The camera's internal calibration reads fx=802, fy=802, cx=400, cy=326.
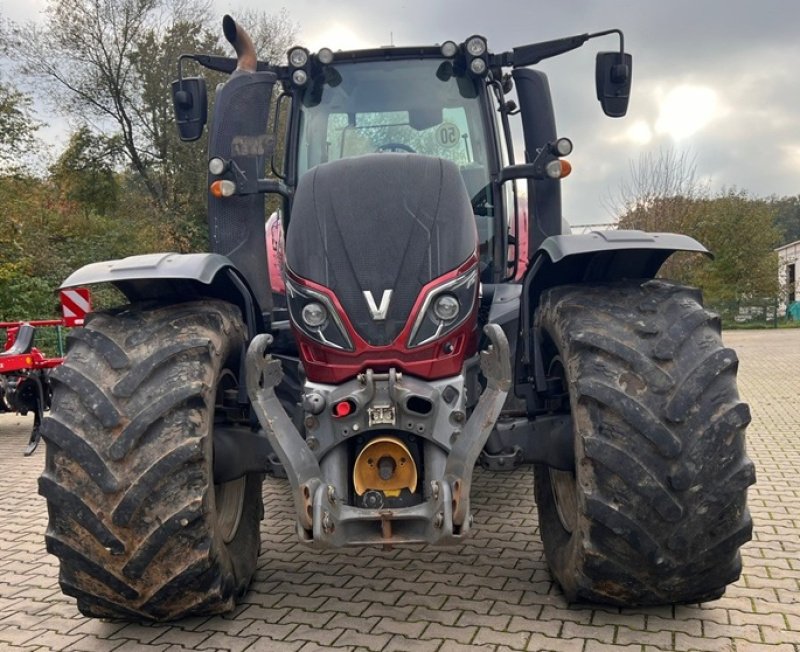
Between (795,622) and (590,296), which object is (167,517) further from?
(795,622)

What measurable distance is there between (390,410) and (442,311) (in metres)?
0.47

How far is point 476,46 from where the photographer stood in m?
4.27

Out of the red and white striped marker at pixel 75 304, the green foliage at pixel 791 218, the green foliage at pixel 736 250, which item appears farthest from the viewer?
the green foliage at pixel 791 218

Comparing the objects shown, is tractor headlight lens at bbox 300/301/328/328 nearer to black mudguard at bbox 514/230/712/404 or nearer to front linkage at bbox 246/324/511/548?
front linkage at bbox 246/324/511/548

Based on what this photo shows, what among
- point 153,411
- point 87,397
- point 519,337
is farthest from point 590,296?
point 87,397

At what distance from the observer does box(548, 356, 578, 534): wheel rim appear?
3.50 metres

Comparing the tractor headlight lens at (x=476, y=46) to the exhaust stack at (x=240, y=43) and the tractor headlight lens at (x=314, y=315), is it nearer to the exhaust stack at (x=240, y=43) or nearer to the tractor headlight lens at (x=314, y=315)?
the exhaust stack at (x=240, y=43)

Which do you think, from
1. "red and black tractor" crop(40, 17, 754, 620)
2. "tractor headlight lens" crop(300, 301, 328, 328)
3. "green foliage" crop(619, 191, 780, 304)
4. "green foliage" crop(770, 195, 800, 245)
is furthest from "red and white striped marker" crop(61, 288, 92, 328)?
"green foliage" crop(770, 195, 800, 245)

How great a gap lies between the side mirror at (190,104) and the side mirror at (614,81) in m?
2.22

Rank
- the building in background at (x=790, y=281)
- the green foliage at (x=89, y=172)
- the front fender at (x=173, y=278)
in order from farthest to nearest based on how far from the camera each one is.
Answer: the building in background at (x=790, y=281), the green foliage at (x=89, y=172), the front fender at (x=173, y=278)

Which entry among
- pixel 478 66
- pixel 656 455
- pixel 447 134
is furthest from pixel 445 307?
pixel 478 66

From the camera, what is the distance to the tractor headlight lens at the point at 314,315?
3170 mm

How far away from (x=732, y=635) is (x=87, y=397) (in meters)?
2.62

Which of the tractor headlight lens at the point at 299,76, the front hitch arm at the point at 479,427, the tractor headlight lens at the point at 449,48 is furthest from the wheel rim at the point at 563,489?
the tractor headlight lens at the point at 299,76
